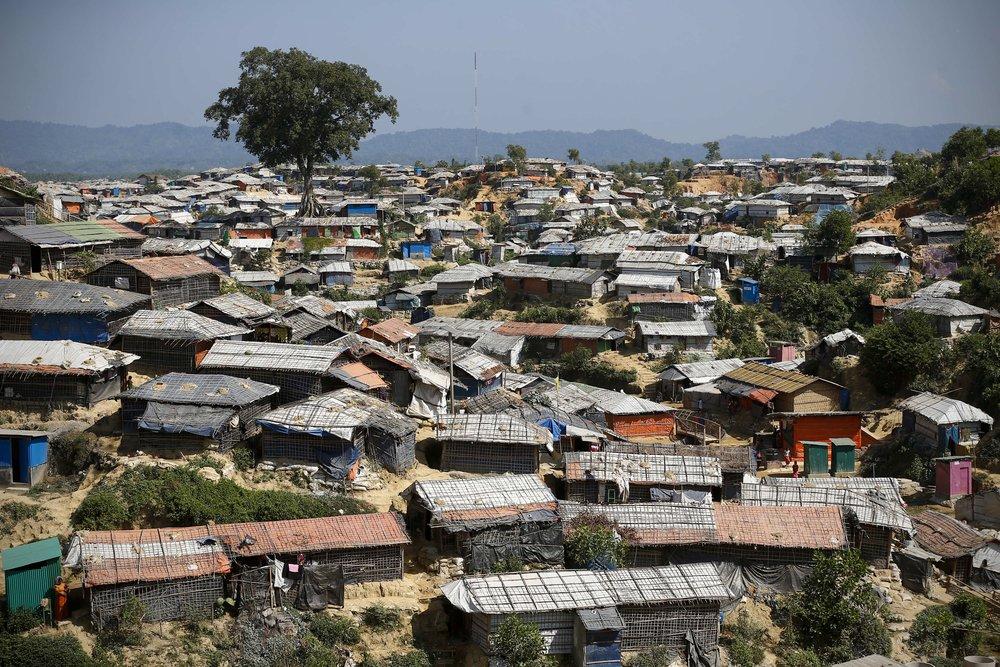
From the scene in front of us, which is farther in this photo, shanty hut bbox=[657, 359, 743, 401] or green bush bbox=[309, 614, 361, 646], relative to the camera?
shanty hut bbox=[657, 359, 743, 401]

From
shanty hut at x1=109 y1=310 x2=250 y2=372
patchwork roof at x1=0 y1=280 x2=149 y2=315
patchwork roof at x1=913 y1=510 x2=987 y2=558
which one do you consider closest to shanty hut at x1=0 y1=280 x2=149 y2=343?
patchwork roof at x1=0 y1=280 x2=149 y2=315

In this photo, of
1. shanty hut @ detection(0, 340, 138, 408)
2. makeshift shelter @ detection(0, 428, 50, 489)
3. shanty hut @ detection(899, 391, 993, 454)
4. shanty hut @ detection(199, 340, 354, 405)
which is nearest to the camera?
makeshift shelter @ detection(0, 428, 50, 489)

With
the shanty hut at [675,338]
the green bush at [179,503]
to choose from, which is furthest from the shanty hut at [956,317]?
the green bush at [179,503]

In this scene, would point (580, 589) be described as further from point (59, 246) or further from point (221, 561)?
point (59, 246)

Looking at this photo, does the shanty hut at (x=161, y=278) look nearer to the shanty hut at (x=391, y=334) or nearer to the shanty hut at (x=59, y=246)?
the shanty hut at (x=59, y=246)

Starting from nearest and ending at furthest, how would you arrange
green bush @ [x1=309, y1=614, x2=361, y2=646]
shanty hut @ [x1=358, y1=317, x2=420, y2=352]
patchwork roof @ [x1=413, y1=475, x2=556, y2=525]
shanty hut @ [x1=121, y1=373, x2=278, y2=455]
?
green bush @ [x1=309, y1=614, x2=361, y2=646]
patchwork roof @ [x1=413, y1=475, x2=556, y2=525]
shanty hut @ [x1=121, y1=373, x2=278, y2=455]
shanty hut @ [x1=358, y1=317, x2=420, y2=352]

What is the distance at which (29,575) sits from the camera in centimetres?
1430

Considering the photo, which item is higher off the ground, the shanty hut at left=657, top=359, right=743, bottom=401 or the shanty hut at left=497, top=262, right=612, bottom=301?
the shanty hut at left=497, top=262, right=612, bottom=301

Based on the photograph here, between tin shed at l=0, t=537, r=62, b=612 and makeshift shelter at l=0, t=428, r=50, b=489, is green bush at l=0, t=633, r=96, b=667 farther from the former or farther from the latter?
makeshift shelter at l=0, t=428, r=50, b=489

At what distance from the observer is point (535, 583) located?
48.9 ft

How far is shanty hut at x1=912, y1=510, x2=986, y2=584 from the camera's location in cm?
1803

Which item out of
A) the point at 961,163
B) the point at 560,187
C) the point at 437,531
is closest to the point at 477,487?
the point at 437,531

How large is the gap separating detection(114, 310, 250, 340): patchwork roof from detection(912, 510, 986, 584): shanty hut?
15.6 meters

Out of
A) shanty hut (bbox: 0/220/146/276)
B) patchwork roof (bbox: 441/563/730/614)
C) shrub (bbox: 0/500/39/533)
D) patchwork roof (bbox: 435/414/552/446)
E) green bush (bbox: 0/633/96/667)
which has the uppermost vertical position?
shanty hut (bbox: 0/220/146/276)
